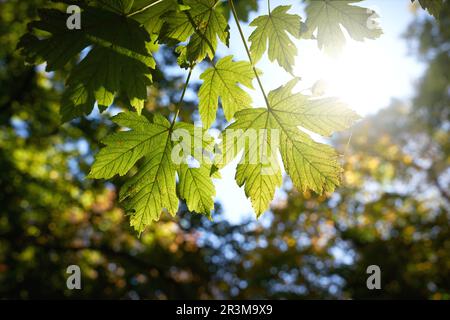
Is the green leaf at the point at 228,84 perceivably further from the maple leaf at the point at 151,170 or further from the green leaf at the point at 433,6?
the green leaf at the point at 433,6

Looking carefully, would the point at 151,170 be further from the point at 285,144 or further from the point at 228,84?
the point at 285,144

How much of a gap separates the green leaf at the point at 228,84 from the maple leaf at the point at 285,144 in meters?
0.18

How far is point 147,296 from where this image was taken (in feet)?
28.7

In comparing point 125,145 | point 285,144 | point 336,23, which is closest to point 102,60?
point 125,145

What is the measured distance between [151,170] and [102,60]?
675 millimetres

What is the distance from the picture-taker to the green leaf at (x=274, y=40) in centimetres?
179

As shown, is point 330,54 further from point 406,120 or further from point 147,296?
point 406,120

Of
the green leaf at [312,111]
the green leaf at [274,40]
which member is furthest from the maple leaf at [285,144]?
the green leaf at [274,40]

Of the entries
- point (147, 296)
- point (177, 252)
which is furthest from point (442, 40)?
point (147, 296)

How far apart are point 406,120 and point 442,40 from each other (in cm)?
560

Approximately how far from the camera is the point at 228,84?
1.91m

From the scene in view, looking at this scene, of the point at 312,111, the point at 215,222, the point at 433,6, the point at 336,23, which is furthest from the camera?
the point at 215,222

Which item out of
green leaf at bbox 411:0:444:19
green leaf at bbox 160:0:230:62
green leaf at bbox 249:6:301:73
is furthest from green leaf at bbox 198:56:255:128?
green leaf at bbox 411:0:444:19

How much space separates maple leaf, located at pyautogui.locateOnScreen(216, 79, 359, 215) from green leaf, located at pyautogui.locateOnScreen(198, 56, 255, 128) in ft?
0.59
